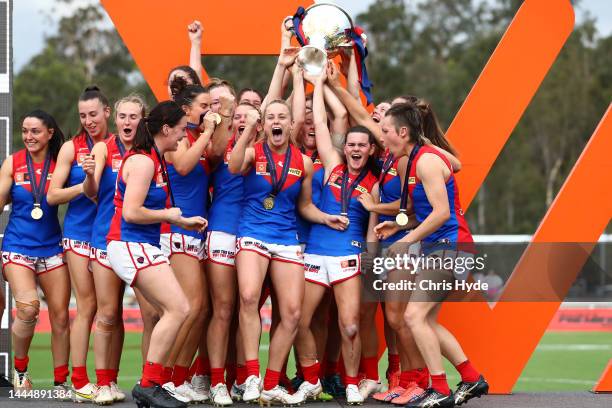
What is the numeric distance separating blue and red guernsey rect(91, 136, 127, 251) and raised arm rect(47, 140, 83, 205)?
0.17m

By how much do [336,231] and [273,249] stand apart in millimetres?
537

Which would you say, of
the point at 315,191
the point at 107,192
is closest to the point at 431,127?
the point at 315,191

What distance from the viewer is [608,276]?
25.1 metres

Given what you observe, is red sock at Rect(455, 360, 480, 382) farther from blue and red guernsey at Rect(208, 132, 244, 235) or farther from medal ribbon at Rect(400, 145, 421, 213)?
blue and red guernsey at Rect(208, 132, 244, 235)

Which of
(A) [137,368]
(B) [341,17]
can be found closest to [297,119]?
(B) [341,17]

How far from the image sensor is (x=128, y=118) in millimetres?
6988

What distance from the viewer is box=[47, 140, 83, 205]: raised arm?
7125mm

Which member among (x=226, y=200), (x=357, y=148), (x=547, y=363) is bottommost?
(x=547, y=363)

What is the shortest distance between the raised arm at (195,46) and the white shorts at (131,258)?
85.9 inches

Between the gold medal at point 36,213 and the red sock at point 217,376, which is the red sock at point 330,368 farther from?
the gold medal at point 36,213

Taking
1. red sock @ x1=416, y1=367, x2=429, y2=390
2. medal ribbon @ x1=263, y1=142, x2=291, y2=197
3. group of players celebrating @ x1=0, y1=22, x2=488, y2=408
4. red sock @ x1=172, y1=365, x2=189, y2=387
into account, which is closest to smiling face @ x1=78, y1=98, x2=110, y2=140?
group of players celebrating @ x1=0, y1=22, x2=488, y2=408

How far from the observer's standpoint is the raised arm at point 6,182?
731cm

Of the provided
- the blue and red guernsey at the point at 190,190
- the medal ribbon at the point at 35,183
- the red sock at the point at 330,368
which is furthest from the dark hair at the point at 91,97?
the red sock at the point at 330,368

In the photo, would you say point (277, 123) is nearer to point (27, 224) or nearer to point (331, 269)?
point (331, 269)
